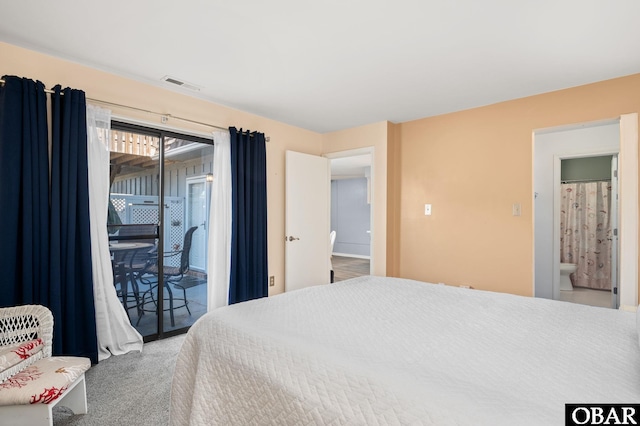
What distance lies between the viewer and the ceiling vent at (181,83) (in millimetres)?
2783

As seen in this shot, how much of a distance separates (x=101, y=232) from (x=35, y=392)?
1324 millimetres

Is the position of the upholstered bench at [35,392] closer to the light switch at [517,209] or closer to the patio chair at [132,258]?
the patio chair at [132,258]

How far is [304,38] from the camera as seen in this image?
2150mm

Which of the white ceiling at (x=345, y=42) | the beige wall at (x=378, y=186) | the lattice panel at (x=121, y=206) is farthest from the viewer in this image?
the beige wall at (x=378, y=186)

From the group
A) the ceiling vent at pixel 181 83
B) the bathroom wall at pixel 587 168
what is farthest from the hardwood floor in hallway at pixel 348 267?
the ceiling vent at pixel 181 83

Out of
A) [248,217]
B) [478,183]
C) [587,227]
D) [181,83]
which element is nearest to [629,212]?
[478,183]

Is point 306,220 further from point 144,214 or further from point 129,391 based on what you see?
point 129,391

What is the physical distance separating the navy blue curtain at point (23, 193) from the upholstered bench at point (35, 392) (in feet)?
2.41

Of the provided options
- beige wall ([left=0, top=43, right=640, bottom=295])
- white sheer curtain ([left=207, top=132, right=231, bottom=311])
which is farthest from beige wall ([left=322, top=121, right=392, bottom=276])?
white sheer curtain ([left=207, top=132, right=231, bottom=311])

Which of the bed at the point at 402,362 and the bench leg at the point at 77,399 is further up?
the bed at the point at 402,362

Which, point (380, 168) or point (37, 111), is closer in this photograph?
point (37, 111)

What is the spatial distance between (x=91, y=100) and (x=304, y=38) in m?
1.80

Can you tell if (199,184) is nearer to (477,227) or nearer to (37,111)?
(37,111)

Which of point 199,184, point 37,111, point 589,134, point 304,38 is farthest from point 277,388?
point 589,134
